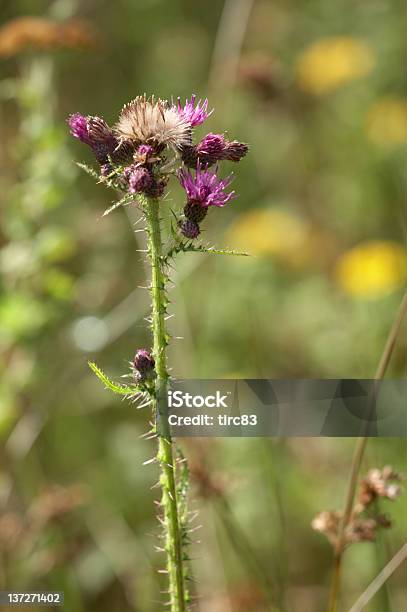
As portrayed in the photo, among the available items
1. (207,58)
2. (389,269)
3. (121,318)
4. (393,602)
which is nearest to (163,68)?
(207,58)

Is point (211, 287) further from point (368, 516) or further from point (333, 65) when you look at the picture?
point (368, 516)

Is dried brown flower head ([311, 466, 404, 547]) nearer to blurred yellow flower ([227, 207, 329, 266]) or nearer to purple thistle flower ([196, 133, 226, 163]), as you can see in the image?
purple thistle flower ([196, 133, 226, 163])

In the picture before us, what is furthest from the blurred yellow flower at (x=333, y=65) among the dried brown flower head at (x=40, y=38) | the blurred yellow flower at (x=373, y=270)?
the dried brown flower head at (x=40, y=38)

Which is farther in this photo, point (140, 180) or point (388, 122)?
point (388, 122)

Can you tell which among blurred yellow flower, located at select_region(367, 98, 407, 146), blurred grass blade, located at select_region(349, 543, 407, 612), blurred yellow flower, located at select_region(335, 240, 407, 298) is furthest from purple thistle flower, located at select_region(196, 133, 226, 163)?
blurred yellow flower, located at select_region(367, 98, 407, 146)

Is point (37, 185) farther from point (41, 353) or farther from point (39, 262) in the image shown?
point (41, 353)

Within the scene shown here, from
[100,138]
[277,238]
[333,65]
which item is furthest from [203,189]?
[333,65]

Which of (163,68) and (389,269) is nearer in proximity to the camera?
(389,269)
